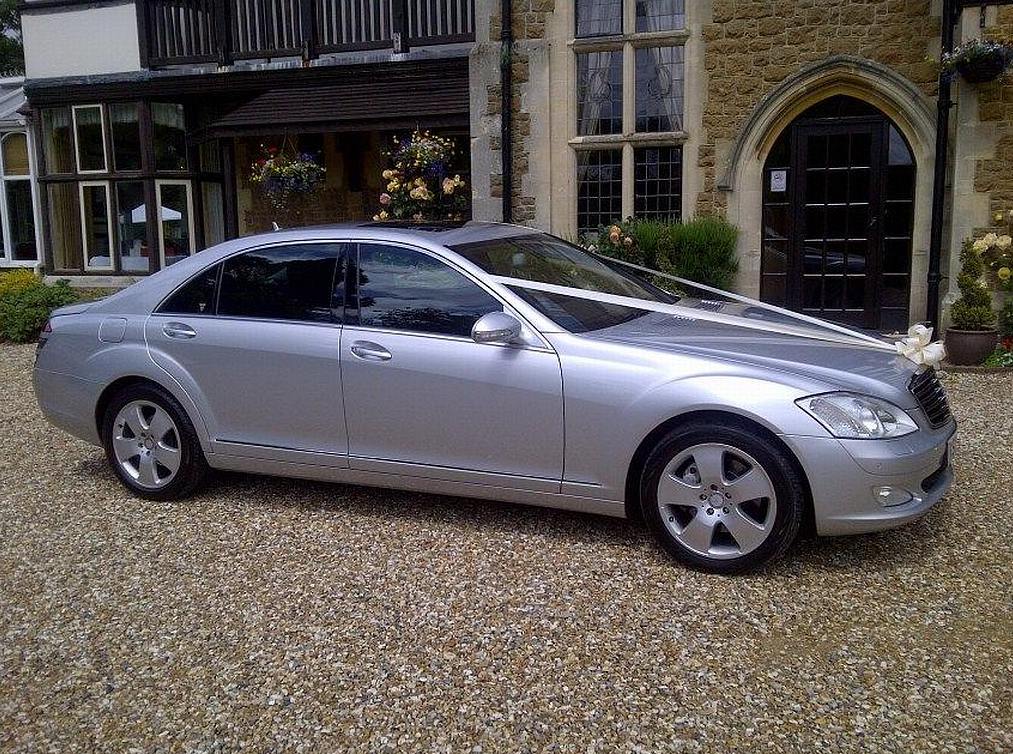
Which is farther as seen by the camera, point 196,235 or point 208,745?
point 196,235

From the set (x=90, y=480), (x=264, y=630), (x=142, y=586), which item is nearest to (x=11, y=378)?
(x=90, y=480)

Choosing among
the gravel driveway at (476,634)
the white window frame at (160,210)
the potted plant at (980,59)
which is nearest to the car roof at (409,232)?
the gravel driveway at (476,634)

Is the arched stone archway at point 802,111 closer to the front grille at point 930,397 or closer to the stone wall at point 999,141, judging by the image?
the stone wall at point 999,141

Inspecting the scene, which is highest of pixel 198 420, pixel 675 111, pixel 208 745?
pixel 675 111

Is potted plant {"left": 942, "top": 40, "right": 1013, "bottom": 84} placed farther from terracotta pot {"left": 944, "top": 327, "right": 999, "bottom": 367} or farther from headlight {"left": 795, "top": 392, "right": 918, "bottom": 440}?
headlight {"left": 795, "top": 392, "right": 918, "bottom": 440}

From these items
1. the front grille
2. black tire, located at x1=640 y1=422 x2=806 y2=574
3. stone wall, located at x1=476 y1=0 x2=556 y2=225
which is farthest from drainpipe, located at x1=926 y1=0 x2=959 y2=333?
black tire, located at x1=640 y1=422 x2=806 y2=574

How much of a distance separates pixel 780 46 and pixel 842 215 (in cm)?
195

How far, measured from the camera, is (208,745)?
3137mm

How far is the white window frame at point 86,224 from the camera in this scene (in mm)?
15492

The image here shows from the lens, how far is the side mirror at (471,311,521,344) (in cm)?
459

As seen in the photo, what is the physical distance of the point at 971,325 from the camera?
961cm

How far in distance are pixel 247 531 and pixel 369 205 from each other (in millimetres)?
10838

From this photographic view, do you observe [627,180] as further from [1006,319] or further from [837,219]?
[1006,319]

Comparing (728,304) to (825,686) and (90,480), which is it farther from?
(90,480)
